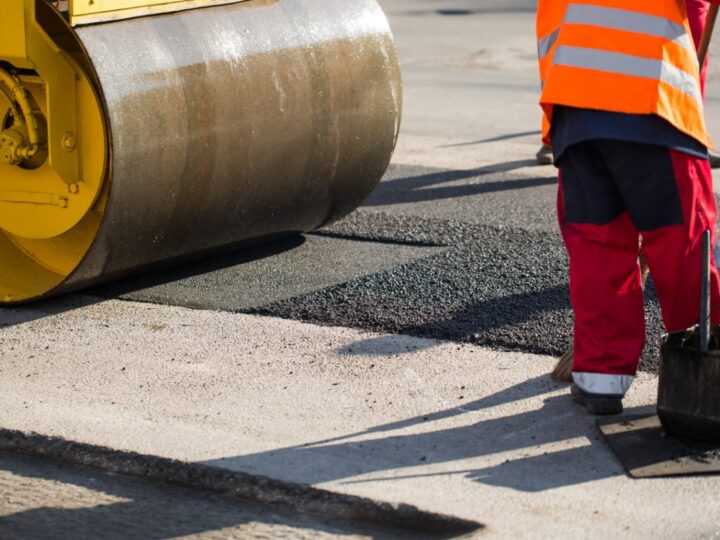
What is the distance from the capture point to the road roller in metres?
5.14

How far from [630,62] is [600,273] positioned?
2.03 feet

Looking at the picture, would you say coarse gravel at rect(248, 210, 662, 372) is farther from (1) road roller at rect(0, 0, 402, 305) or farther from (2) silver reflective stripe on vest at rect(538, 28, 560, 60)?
(2) silver reflective stripe on vest at rect(538, 28, 560, 60)

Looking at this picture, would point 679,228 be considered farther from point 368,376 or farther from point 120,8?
point 120,8

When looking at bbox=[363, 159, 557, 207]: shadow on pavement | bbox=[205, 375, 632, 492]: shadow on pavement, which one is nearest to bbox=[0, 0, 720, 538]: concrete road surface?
bbox=[205, 375, 632, 492]: shadow on pavement

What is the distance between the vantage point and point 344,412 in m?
4.29

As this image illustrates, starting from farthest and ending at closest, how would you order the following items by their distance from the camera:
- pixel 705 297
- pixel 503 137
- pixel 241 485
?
1. pixel 503 137
2. pixel 705 297
3. pixel 241 485

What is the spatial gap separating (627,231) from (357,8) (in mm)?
2228

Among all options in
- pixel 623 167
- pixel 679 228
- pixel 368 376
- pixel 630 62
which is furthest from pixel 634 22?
pixel 368 376

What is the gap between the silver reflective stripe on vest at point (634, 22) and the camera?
158 inches

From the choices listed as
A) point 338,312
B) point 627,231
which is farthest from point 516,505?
point 338,312

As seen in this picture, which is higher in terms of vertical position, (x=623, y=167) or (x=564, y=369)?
(x=623, y=167)

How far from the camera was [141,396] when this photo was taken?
4.46 meters

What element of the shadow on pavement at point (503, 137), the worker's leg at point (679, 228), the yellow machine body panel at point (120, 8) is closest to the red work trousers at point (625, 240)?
the worker's leg at point (679, 228)

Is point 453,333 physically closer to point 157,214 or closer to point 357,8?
point 157,214
